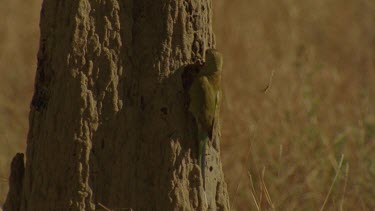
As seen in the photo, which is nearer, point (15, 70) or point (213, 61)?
point (213, 61)

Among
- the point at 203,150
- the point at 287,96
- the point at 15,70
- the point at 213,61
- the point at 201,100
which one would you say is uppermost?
the point at 15,70

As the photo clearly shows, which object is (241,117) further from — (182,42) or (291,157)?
(182,42)

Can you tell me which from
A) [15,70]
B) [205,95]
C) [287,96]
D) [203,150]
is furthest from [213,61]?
[15,70]

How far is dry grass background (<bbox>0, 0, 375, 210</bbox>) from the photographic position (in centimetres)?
561

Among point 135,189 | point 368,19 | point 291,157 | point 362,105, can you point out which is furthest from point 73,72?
point 368,19

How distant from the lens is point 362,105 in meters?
6.52

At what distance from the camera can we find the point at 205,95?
3.40 meters

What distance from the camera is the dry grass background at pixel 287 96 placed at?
5.61 m

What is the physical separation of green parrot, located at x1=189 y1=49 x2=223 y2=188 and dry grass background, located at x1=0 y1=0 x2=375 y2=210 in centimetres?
109

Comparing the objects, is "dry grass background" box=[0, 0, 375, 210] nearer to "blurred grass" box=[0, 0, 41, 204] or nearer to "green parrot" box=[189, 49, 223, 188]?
"blurred grass" box=[0, 0, 41, 204]

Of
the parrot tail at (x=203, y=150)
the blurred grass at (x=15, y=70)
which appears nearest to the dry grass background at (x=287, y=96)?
the blurred grass at (x=15, y=70)

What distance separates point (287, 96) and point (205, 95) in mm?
2822

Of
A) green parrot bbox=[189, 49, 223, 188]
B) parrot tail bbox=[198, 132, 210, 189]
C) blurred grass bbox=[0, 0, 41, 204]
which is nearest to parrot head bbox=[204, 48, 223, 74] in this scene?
green parrot bbox=[189, 49, 223, 188]

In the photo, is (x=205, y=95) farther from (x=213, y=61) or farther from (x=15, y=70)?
(x=15, y=70)
